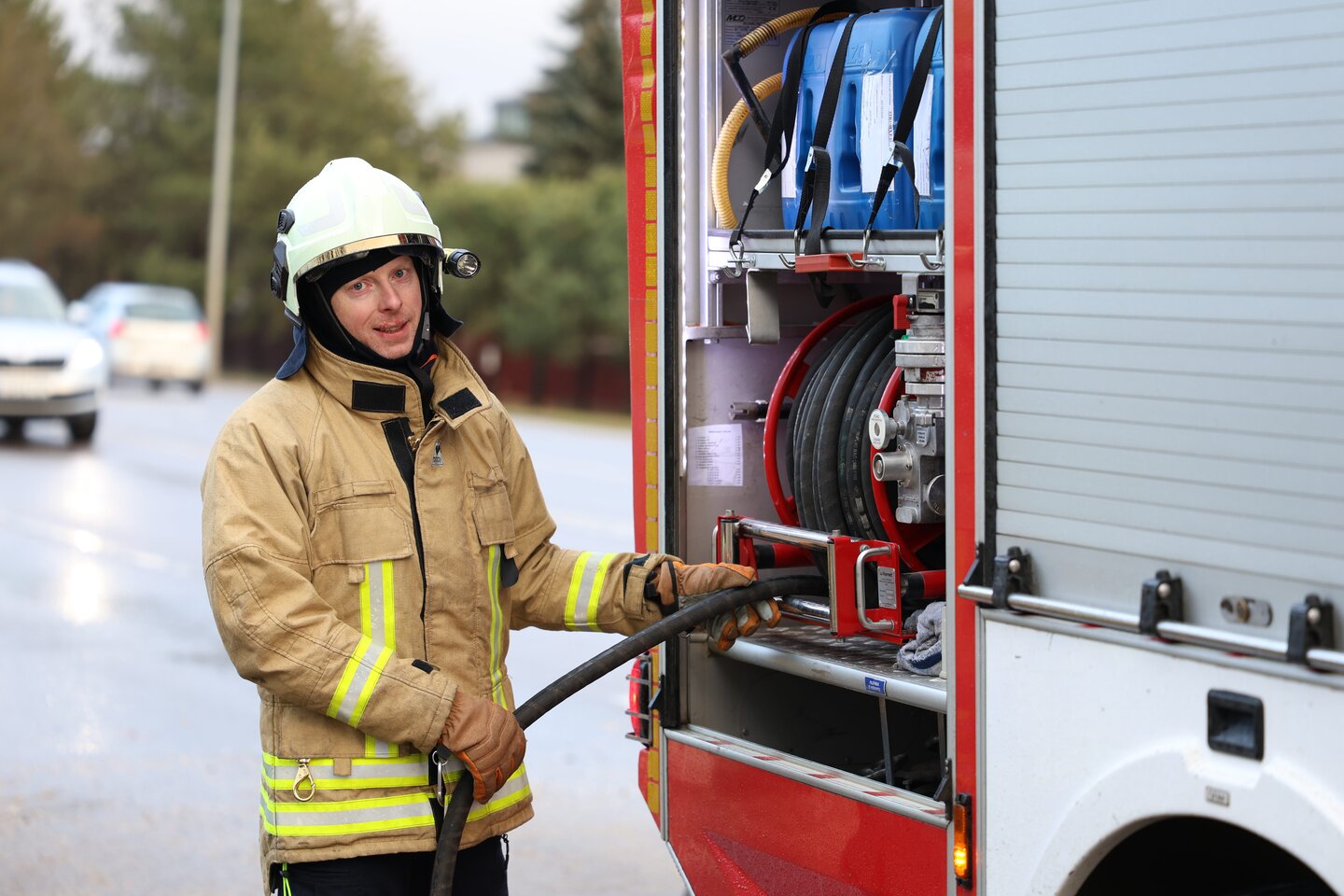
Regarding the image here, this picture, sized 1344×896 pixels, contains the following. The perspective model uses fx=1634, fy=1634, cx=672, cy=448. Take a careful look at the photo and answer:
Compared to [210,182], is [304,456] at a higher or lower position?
lower

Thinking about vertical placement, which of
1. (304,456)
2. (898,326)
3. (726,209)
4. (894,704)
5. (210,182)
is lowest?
(894,704)

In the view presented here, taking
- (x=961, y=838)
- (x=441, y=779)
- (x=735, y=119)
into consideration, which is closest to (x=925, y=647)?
(x=961, y=838)

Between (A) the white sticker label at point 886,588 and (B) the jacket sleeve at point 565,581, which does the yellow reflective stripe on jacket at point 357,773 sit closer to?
(B) the jacket sleeve at point 565,581

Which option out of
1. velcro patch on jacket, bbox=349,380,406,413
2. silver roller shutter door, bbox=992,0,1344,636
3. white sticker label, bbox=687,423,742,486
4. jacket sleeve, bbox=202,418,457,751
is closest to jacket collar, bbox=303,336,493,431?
velcro patch on jacket, bbox=349,380,406,413

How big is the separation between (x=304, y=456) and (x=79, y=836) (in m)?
3.31

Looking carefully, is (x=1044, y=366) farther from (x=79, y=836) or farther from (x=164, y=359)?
(x=164, y=359)

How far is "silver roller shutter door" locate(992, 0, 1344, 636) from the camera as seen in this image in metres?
2.20

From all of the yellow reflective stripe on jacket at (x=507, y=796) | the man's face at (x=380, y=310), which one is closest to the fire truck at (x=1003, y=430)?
the yellow reflective stripe on jacket at (x=507, y=796)

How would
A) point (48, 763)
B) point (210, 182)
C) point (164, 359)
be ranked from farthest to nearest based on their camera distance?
point (210, 182)
point (164, 359)
point (48, 763)

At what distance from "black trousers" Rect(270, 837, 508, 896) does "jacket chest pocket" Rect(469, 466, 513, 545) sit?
1.99 ft

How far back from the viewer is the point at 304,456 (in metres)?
3.02

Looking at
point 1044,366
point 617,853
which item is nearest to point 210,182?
point 617,853

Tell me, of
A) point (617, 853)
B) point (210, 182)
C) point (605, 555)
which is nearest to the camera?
point (605, 555)

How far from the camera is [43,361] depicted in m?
16.3
